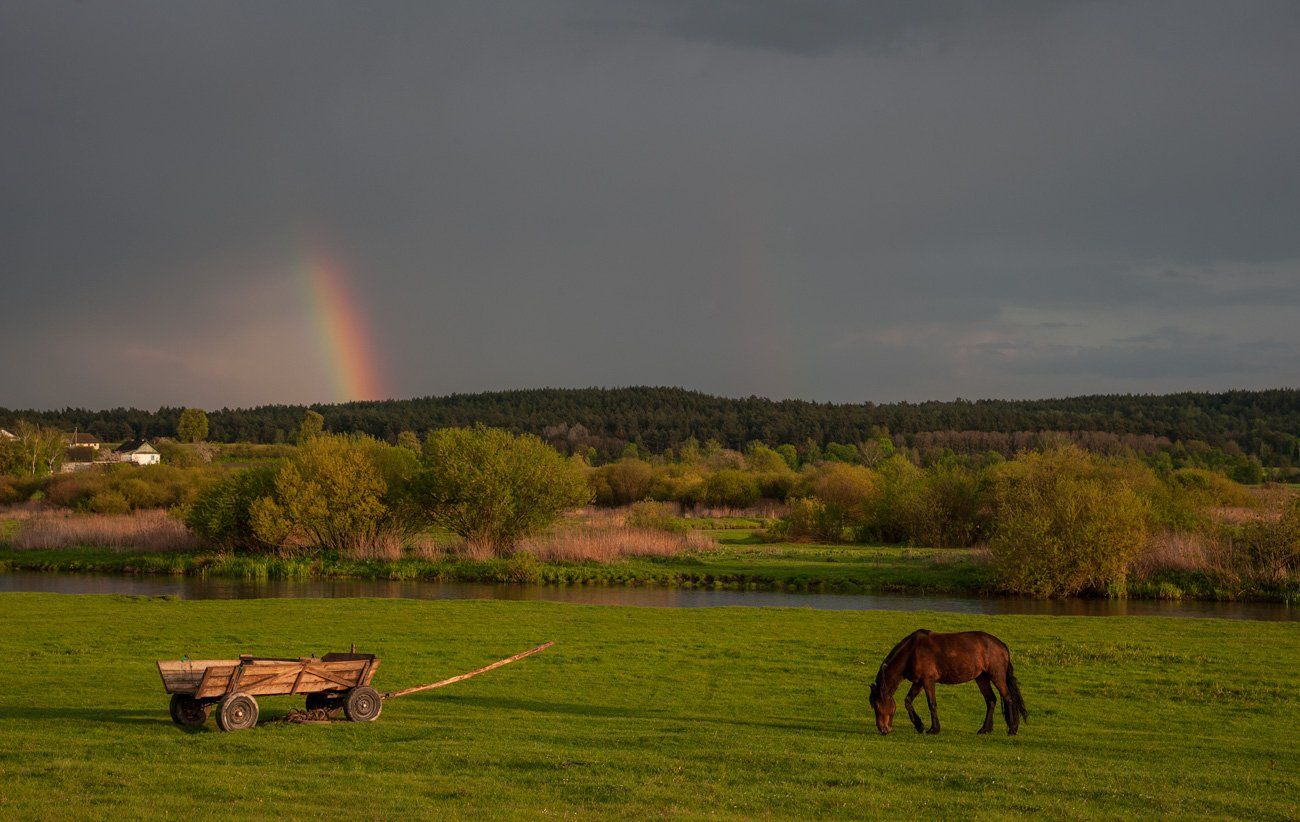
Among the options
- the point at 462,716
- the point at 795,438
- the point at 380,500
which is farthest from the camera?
the point at 795,438

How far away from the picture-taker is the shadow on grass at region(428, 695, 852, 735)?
1513 cm

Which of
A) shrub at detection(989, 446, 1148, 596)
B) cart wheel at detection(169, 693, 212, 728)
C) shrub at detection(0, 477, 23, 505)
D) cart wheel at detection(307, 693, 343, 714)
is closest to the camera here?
cart wheel at detection(169, 693, 212, 728)

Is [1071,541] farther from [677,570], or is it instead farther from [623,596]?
[623,596]

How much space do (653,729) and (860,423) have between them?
16401 cm

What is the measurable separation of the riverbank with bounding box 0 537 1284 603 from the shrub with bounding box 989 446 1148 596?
132cm

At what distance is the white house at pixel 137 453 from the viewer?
138m

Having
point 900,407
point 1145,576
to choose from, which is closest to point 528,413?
point 900,407

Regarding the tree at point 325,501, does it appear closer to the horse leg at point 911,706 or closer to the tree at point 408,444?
the tree at point 408,444


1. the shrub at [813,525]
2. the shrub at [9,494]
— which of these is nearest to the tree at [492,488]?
the shrub at [813,525]

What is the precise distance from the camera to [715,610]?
31.2 metres

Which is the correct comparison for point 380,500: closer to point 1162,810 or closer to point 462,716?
point 462,716

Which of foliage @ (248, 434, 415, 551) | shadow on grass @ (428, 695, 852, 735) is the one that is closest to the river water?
foliage @ (248, 434, 415, 551)

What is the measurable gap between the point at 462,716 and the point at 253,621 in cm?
1426

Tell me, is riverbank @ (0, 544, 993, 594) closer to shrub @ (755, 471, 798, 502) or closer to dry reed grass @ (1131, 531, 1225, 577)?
dry reed grass @ (1131, 531, 1225, 577)
